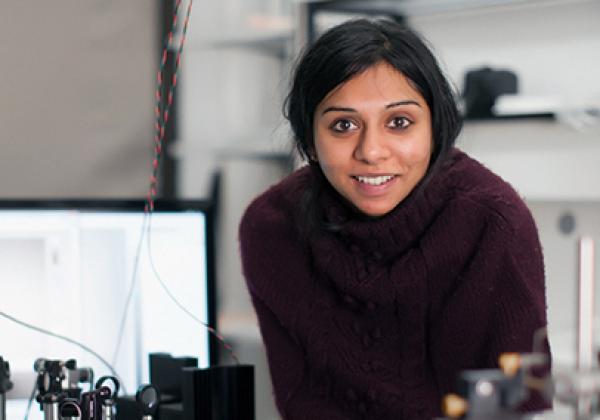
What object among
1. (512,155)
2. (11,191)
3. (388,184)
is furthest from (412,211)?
(11,191)

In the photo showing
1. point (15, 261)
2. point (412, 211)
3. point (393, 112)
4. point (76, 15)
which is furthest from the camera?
point (76, 15)

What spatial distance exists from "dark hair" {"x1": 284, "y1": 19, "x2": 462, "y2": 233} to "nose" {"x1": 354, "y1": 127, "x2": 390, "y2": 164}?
71 millimetres

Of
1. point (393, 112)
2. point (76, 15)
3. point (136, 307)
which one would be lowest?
point (136, 307)

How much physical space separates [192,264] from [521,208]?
0.50 m

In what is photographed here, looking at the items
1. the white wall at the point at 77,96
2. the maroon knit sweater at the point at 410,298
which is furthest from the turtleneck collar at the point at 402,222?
the white wall at the point at 77,96

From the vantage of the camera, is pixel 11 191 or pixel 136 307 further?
pixel 11 191

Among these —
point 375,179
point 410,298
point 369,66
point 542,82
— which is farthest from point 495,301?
point 542,82

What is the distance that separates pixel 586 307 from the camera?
63 centimetres

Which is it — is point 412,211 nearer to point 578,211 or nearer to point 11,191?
point 578,211

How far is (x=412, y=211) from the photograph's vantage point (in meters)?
1.18

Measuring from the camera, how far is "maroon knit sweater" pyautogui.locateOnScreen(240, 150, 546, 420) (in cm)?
117

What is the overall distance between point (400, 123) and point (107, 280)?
54 cm

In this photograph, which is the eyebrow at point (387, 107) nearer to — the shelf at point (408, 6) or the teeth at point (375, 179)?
the teeth at point (375, 179)

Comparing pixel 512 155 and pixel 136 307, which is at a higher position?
pixel 512 155
